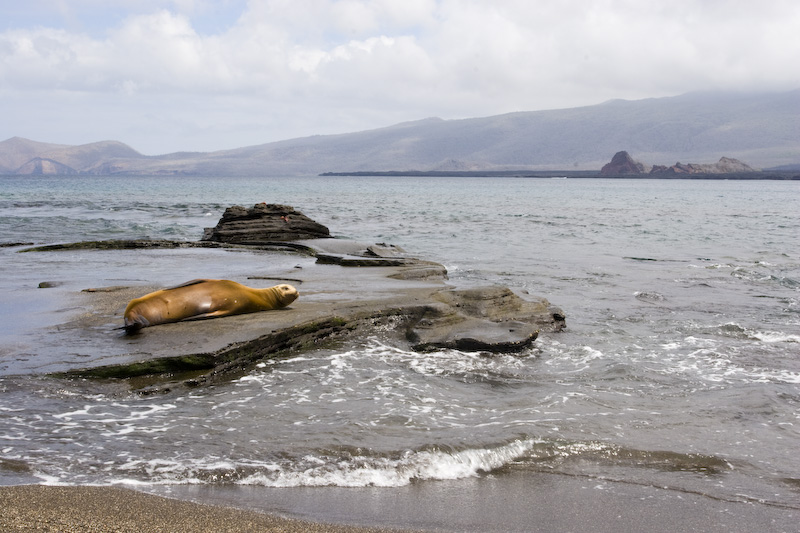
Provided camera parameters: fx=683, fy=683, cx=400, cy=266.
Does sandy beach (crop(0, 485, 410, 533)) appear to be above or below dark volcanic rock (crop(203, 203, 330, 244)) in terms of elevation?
below

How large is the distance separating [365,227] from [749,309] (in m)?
20.9

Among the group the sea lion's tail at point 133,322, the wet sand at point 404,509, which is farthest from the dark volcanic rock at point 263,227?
the wet sand at point 404,509

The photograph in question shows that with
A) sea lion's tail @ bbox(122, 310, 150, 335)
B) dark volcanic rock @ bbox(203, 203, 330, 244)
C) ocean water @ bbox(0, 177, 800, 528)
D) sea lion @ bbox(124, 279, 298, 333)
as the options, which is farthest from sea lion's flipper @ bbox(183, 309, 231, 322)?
dark volcanic rock @ bbox(203, 203, 330, 244)

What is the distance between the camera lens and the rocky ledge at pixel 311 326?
7.00 m

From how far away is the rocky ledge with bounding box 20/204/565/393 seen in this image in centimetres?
700

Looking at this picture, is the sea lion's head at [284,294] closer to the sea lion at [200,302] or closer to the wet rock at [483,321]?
the sea lion at [200,302]

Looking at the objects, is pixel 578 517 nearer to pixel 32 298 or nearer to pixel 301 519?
pixel 301 519

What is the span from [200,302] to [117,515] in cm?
496

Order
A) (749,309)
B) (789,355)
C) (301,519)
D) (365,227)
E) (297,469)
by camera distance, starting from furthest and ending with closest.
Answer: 1. (365,227)
2. (749,309)
3. (789,355)
4. (297,469)
5. (301,519)

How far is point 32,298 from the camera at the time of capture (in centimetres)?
1008

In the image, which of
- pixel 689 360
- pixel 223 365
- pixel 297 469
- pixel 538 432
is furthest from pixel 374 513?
pixel 689 360

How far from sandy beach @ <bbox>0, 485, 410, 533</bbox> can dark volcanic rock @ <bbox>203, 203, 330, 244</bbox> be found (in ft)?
49.7

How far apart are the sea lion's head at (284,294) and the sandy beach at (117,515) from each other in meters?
5.16

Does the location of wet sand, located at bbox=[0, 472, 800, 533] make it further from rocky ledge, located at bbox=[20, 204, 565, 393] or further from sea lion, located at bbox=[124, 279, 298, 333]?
sea lion, located at bbox=[124, 279, 298, 333]
